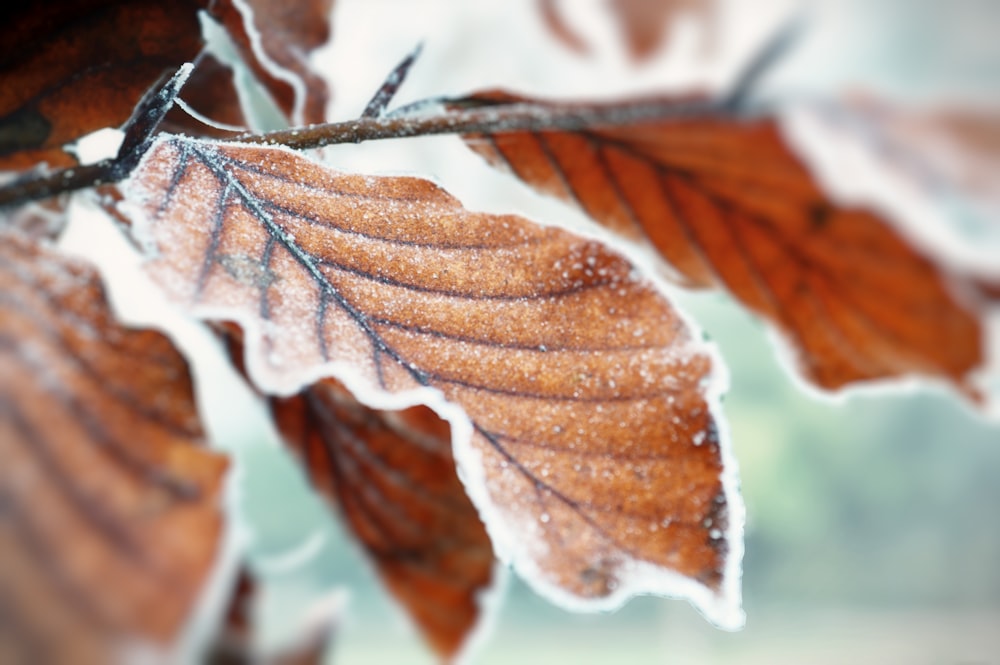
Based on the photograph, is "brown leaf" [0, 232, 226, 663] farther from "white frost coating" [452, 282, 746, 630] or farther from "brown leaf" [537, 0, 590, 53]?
"brown leaf" [537, 0, 590, 53]

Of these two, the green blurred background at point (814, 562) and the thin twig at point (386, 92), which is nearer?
the thin twig at point (386, 92)

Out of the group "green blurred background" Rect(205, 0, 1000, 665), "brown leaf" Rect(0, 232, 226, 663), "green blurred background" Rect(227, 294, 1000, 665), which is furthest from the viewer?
"green blurred background" Rect(227, 294, 1000, 665)

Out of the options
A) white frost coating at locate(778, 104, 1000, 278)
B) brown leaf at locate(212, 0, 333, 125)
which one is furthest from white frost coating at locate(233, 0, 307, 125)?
white frost coating at locate(778, 104, 1000, 278)

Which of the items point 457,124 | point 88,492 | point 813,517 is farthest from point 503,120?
point 813,517

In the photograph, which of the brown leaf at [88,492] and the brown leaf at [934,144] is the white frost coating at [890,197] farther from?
the brown leaf at [88,492]

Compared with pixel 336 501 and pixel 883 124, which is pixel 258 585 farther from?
pixel 883 124

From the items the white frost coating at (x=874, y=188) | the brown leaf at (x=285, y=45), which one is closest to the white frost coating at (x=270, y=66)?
the brown leaf at (x=285, y=45)

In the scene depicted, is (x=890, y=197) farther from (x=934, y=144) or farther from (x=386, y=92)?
(x=386, y=92)

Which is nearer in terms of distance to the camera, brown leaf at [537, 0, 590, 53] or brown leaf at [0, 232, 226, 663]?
brown leaf at [0, 232, 226, 663]
